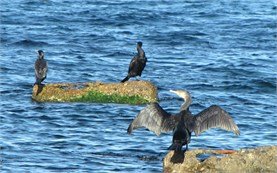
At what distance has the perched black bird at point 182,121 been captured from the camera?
669 inches

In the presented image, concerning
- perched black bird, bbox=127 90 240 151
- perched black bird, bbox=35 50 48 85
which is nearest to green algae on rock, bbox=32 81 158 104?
perched black bird, bbox=35 50 48 85

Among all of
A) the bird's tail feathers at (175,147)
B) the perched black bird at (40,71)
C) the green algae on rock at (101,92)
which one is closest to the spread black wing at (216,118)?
the bird's tail feathers at (175,147)

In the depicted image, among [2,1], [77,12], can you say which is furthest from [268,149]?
[2,1]

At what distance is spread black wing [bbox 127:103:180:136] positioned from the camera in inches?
677

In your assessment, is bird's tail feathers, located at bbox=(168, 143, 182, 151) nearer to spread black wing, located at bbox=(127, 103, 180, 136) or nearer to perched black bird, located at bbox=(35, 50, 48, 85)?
spread black wing, located at bbox=(127, 103, 180, 136)

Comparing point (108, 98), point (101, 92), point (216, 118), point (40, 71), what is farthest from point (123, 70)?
point (216, 118)

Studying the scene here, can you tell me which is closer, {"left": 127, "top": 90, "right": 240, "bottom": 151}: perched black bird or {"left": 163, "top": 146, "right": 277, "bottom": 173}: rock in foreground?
{"left": 163, "top": 146, "right": 277, "bottom": 173}: rock in foreground

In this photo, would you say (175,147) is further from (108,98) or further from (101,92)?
(108,98)

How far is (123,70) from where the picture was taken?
107 ft

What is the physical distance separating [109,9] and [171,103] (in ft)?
67.0

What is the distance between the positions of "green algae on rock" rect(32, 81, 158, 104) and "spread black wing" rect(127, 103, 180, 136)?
24.1 ft

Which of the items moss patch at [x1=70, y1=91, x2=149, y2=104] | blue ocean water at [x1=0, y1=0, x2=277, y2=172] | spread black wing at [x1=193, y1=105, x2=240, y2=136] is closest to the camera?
spread black wing at [x1=193, y1=105, x2=240, y2=136]

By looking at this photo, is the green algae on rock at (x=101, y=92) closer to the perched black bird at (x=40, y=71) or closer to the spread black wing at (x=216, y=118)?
the perched black bird at (x=40, y=71)

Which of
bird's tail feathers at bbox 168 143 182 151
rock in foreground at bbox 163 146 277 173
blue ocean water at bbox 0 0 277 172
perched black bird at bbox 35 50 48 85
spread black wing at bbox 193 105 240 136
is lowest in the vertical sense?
blue ocean water at bbox 0 0 277 172
